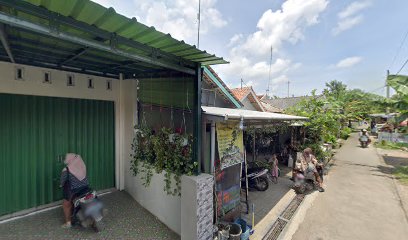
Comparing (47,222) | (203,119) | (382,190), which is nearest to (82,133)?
(47,222)

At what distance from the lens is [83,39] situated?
246 cm

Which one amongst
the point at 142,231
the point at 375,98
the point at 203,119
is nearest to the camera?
the point at 203,119

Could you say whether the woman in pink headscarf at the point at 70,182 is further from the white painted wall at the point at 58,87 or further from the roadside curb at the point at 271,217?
the roadside curb at the point at 271,217

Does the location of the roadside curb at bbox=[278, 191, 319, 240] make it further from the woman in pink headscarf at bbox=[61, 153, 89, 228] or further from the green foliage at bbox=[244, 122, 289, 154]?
the woman in pink headscarf at bbox=[61, 153, 89, 228]

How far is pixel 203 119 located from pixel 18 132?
430 cm

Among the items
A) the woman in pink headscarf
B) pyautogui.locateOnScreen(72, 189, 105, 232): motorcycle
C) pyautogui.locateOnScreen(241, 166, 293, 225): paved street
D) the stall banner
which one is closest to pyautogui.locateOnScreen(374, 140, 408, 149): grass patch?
pyautogui.locateOnScreen(241, 166, 293, 225): paved street

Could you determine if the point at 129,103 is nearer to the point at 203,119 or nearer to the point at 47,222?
the point at 203,119

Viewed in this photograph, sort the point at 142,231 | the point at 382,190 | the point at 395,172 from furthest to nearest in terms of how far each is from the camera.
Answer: the point at 395,172
the point at 382,190
the point at 142,231

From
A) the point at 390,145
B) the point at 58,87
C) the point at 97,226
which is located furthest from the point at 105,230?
the point at 390,145

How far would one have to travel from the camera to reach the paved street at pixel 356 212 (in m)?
4.72

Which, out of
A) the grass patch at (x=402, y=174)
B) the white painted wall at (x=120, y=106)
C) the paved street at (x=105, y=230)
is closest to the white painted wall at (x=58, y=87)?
the white painted wall at (x=120, y=106)

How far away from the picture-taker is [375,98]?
40.2 ft

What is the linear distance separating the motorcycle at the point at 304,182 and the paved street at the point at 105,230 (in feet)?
16.2

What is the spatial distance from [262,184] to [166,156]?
4188mm
